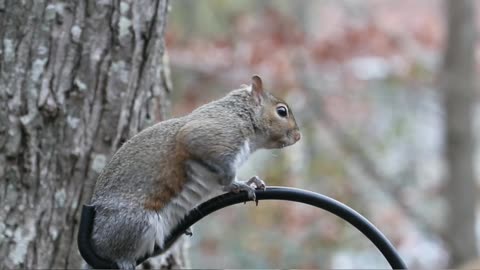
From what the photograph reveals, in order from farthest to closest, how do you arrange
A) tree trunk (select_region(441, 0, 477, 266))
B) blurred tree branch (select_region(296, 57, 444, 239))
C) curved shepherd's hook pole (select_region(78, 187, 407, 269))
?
blurred tree branch (select_region(296, 57, 444, 239)) → tree trunk (select_region(441, 0, 477, 266)) → curved shepherd's hook pole (select_region(78, 187, 407, 269))

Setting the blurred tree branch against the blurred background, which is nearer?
the blurred background

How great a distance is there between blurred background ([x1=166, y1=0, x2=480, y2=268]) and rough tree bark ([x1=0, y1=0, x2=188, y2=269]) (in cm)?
330

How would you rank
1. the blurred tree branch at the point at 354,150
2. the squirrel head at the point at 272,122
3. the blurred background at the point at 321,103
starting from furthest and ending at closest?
the blurred tree branch at the point at 354,150
the blurred background at the point at 321,103
the squirrel head at the point at 272,122

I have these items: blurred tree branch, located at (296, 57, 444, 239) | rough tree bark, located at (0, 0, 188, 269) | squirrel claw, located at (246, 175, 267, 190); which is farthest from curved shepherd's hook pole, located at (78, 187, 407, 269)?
blurred tree branch, located at (296, 57, 444, 239)

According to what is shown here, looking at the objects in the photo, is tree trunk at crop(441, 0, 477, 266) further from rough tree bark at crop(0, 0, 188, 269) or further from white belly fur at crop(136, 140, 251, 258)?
white belly fur at crop(136, 140, 251, 258)

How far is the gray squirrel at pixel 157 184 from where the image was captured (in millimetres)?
1479

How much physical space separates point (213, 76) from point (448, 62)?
179cm

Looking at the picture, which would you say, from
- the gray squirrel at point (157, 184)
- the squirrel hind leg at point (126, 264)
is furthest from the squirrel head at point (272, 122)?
the squirrel hind leg at point (126, 264)

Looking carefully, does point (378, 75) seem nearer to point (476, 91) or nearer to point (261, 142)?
→ point (476, 91)

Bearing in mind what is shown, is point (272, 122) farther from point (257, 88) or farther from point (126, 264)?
point (126, 264)

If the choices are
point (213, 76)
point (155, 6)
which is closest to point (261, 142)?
point (155, 6)

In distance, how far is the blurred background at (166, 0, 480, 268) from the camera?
18.9ft

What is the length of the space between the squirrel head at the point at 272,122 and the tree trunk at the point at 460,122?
14.6 ft

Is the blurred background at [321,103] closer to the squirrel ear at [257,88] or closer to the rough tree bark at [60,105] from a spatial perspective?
the rough tree bark at [60,105]
